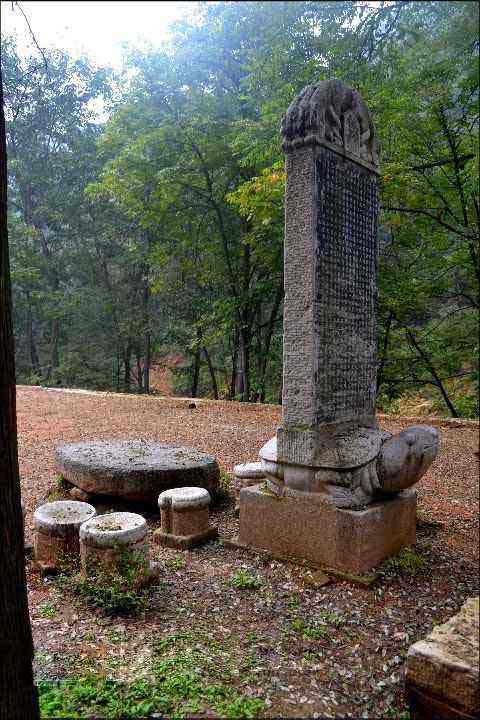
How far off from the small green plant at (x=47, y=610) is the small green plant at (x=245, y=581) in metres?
1.19

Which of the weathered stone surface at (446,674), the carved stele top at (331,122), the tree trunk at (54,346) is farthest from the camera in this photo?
the tree trunk at (54,346)

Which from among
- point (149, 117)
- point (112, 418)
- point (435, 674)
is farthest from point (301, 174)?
point (149, 117)

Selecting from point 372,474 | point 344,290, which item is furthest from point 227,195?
point 372,474

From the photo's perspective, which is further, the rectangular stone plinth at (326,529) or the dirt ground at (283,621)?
the rectangular stone plinth at (326,529)

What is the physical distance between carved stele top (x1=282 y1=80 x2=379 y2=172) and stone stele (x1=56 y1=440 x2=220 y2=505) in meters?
2.94

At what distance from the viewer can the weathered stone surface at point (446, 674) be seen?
2352 millimetres

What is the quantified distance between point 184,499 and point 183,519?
6.7 inches


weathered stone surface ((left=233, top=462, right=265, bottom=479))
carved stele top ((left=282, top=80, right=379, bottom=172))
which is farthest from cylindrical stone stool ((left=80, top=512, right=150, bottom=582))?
carved stele top ((left=282, top=80, right=379, bottom=172))

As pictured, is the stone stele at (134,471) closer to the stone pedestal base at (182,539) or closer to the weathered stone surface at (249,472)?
the weathered stone surface at (249,472)

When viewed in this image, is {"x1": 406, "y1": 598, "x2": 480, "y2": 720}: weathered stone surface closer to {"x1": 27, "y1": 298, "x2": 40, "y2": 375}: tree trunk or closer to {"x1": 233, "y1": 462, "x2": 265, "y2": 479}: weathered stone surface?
{"x1": 233, "y1": 462, "x2": 265, "y2": 479}: weathered stone surface

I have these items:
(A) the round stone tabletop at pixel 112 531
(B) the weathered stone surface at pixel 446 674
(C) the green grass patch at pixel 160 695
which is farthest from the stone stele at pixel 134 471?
(B) the weathered stone surface at pixel 446 674

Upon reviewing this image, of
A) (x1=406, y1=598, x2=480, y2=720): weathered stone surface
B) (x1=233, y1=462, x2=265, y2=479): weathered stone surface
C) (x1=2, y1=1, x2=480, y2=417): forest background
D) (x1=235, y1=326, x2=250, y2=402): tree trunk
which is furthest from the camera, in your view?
(x1=235, y1=326, x2=250, y2=402): tree trunk

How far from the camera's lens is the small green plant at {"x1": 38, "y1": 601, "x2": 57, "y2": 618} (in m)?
3.32

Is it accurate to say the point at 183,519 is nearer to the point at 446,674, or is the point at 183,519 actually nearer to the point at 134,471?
the point at 134,471
